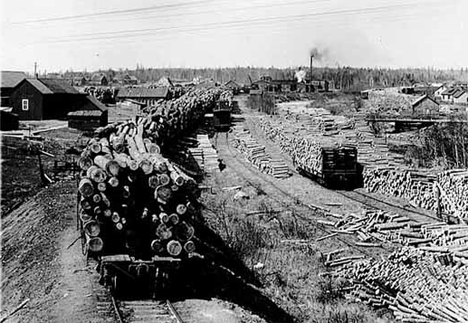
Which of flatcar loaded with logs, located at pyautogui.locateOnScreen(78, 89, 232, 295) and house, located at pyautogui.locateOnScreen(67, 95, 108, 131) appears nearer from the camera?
flatcar loaded with logs, located at pyautogui.locateOnScreen(78, 89, 232, 295)

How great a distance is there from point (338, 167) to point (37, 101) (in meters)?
37.0

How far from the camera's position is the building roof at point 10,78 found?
6017 centimetres

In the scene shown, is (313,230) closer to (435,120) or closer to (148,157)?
(148,157)

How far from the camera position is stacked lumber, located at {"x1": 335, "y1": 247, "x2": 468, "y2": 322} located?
12477mm

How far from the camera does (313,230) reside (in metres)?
21.7

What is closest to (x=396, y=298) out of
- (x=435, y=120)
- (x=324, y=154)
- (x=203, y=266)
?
(x=203, y=266)

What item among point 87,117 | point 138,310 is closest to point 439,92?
point 87,117

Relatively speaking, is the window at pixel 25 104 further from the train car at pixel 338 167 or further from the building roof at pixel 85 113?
the train car at pixel 338 167

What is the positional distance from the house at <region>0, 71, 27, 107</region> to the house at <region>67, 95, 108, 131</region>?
8.23 m

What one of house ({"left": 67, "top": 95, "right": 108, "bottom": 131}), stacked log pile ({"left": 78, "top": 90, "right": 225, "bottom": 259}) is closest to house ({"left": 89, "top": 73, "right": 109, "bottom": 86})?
house ({"left": 67, "top": 95, "right": 108, "bottom": 131})

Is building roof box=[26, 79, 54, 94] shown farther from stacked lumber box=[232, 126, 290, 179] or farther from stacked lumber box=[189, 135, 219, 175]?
stacked lumber box=[189, 135, 219, 175]

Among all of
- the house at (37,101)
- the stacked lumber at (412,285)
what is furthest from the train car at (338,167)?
the house at (37,101)

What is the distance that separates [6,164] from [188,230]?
74.0ft

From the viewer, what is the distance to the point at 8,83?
199ft
